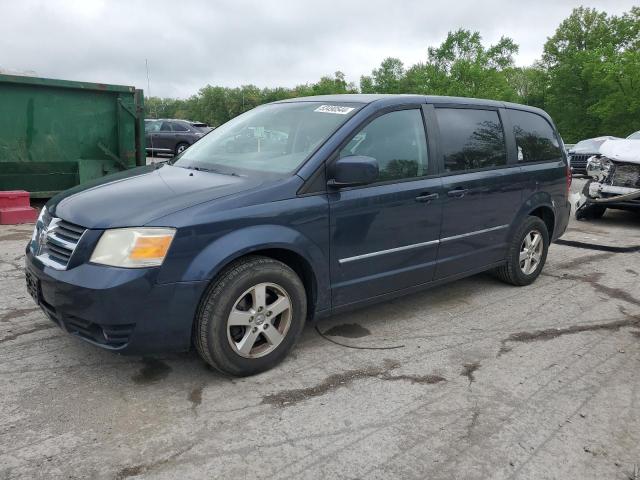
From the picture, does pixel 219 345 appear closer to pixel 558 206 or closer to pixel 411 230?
pixel 411 230

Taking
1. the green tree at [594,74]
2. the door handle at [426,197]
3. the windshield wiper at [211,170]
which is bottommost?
the door handle at [426,197]

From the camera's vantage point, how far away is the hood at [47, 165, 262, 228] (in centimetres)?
304

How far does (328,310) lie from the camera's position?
12.1 ft

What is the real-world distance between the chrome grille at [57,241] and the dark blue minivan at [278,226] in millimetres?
13

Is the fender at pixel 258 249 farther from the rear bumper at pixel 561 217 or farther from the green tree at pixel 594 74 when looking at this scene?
the green tree at pixel 594 74

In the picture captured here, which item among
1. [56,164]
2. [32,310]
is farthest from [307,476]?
[56,164]

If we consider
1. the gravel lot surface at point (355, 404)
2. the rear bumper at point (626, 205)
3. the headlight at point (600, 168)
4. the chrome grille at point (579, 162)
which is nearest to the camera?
the gravel lot surface at point (355, 404)

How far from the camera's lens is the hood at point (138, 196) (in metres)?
3.04

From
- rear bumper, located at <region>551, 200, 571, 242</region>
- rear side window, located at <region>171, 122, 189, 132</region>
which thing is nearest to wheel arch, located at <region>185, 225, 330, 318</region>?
rear bumper, located at <region>551, 200, 571, 242</region>

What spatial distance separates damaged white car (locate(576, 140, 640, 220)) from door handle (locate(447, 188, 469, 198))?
5.20 meters

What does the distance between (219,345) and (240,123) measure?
2.06 metres

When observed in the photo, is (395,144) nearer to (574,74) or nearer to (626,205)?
(626,205)

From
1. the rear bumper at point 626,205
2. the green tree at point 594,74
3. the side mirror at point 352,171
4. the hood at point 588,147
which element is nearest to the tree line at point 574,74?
the green tree at point 594,74

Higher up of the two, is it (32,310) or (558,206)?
(558,206)
